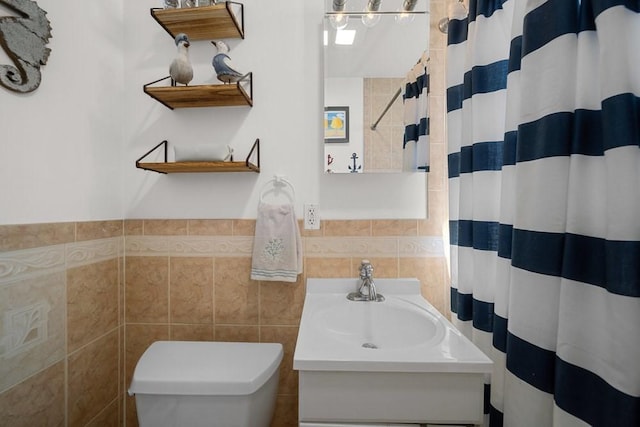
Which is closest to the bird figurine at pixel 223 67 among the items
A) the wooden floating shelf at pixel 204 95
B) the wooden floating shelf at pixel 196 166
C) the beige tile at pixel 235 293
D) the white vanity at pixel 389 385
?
the wooden floating shelf at pixel 204 95

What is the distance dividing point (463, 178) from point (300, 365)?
801 millimetres

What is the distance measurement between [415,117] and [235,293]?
1.08 metres

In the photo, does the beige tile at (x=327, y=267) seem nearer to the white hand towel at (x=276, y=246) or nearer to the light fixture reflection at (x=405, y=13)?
the white hand towel at (x=276, y=246)

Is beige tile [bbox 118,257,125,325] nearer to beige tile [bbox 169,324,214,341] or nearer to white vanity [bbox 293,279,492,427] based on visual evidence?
beige tile [bbox 169,324,214,341]

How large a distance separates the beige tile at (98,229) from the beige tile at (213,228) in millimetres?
304

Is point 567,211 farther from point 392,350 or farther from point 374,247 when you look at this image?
point 374,247

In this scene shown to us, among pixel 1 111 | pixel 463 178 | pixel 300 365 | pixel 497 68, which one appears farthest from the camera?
pixel 463 178

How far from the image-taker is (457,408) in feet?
2.27

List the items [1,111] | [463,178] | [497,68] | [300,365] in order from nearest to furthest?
1. [300,365]
2. [1,111]
3. [497,68]
4. [463,178]

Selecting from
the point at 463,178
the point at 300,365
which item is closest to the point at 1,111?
the point at 300,365

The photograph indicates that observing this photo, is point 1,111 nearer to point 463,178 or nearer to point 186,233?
point 186,233

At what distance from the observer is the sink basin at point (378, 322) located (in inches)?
38.8

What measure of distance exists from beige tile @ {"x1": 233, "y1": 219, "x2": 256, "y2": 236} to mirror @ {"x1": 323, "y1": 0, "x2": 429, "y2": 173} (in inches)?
16.0

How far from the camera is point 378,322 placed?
1071 mm
